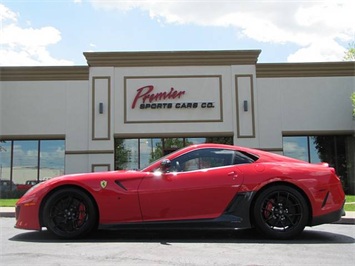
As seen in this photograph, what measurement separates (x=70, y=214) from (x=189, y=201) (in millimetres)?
1651

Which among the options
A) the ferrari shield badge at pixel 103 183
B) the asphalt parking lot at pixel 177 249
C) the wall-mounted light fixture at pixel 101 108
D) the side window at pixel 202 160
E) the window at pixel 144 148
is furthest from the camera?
the window at pixel 144 148

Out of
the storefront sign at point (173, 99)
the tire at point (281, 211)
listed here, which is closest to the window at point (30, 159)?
the storefront sign at point (173, 99)

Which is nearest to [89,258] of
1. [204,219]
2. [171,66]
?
[204,219]

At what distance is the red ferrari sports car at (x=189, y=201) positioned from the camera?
540 cm

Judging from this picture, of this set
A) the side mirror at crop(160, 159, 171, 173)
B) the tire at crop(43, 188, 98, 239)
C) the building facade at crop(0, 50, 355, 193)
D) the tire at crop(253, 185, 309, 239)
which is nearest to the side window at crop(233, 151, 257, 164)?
the tire at crop(253, 185, 309, 239)

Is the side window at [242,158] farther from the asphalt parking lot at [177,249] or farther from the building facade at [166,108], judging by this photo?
the building facade at [166,108]

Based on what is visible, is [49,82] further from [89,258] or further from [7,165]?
[89,258]

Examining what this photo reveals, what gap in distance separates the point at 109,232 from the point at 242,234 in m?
2.04

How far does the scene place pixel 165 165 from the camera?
550cm

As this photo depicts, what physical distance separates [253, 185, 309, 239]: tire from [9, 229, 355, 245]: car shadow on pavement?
0.16 meters

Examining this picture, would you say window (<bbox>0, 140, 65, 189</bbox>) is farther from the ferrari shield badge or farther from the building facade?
the ferrari shield badge

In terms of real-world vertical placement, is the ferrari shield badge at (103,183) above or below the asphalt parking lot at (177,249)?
above

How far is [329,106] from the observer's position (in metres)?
16.6

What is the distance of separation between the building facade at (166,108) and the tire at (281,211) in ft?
35.9
